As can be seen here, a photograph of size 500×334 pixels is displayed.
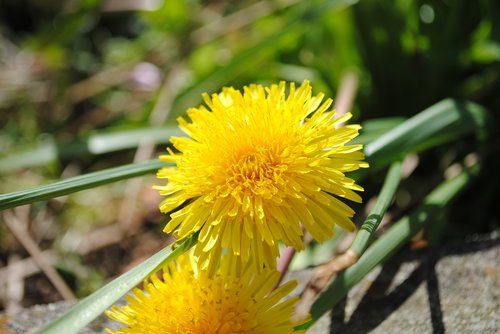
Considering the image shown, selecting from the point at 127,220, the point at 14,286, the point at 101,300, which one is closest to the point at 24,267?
the point at 14,286

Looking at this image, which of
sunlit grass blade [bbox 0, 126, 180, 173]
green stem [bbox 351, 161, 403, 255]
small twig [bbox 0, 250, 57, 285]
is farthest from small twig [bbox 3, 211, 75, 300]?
green stem [bbox 351, 161, 403, 255]

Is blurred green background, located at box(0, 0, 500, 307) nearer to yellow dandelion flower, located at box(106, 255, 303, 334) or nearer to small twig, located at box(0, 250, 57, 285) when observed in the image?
small twig, located at box(0, 250, 57, 285)

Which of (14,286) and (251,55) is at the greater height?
(251,55)

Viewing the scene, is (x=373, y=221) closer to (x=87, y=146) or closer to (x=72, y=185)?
(x=72, y=185)

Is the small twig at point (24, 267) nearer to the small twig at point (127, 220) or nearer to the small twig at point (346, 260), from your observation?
the small twig at point (127, 220)

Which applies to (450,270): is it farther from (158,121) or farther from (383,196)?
(158,121)

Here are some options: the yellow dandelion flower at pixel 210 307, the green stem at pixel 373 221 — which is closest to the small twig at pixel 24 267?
the yellow dandelion flower at pixel 210 307
